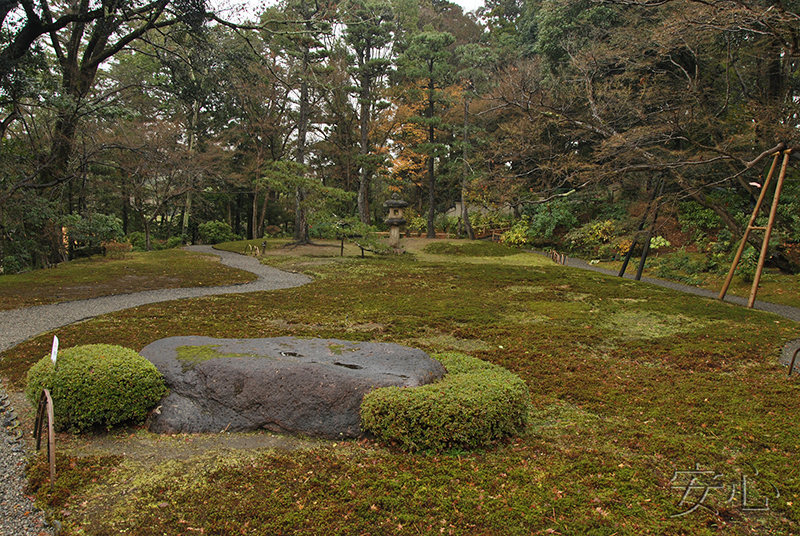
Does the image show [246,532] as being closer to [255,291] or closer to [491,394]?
[491,394]

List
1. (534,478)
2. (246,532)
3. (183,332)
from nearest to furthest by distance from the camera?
1. (246,532)
2. (534,478)
3. (183,332)

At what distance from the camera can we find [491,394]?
3.14 meters

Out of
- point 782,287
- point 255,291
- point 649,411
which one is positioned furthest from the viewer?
point 782,287

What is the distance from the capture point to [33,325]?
6422mm

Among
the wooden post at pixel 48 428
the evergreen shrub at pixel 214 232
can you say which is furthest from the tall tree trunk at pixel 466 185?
the wooden post at pixel 48 428

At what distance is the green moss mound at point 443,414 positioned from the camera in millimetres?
2961

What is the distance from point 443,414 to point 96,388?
250cm

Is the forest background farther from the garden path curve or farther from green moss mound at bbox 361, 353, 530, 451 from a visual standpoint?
green moss mound at bbox 361, 353, 530, 451

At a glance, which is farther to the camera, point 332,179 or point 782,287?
point 332,179

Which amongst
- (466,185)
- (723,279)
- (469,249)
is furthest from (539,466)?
(466,185)

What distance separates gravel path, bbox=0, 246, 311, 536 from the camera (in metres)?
2.39

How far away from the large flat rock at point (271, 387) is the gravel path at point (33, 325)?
851 millimetres

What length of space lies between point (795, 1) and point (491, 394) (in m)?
14.5

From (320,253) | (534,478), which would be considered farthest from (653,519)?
(320,253)
